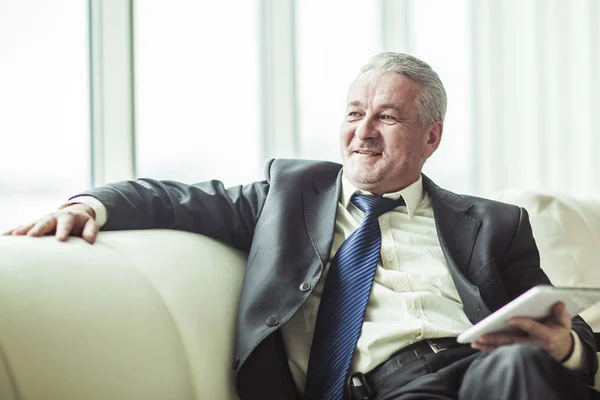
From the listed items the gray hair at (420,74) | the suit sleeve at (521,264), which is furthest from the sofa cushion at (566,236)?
the gray hair at (420,74)

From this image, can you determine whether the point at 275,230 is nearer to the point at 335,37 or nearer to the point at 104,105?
the point at 104,105

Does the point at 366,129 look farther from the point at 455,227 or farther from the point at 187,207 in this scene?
the point at 187,207

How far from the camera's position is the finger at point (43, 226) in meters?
1.37

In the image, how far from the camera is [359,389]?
1.55m

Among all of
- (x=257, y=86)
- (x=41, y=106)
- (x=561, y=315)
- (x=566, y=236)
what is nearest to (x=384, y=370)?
(x=561, y=315)

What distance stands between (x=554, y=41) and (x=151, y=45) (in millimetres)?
1784

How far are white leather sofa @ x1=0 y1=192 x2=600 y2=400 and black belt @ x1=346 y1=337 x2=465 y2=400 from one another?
10.5 inches

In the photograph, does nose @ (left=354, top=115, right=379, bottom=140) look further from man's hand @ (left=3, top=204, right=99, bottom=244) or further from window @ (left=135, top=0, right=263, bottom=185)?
window @ (left=135, top=0, right=263, bottom=185)

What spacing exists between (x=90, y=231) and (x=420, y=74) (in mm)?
990

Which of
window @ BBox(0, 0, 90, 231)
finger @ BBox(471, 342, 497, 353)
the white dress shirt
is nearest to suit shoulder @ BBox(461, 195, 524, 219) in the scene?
the white dress shirt

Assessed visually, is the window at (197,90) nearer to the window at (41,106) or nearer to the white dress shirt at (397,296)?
the window at (41,106)

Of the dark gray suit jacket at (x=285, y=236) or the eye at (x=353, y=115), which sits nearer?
the dark gray suit jacket at (x=285, y=236)

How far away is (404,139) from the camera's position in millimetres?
1908

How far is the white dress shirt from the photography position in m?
1.60
